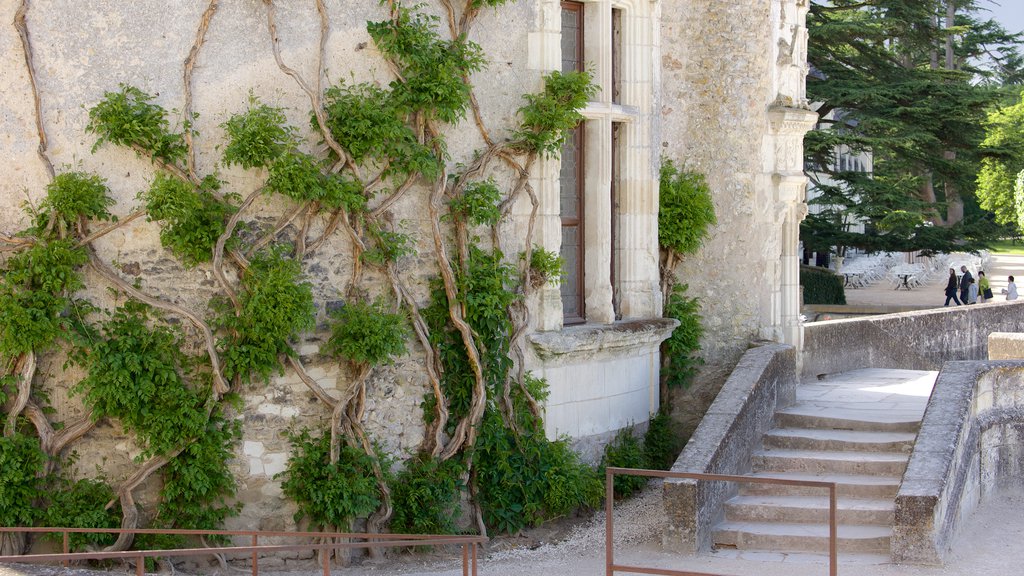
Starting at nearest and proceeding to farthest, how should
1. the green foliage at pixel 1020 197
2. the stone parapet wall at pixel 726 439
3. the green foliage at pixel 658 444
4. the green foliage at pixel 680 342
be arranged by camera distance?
1. the stone parapet wall at pixel 726 439
2. the green foliage at pixel 658 444
3. the green foliage at pixel 680 342
4. the green foliage at pixel 1020 197

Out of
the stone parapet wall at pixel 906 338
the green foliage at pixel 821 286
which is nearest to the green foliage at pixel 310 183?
the stone parapet wall at pixel 906 338

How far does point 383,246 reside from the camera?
27.1 feet

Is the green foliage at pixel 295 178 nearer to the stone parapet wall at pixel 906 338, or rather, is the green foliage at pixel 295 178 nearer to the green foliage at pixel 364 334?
the green foliage at pixel 364 334

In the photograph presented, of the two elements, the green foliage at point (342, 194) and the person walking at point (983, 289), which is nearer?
the green foliage at point (342, 194)

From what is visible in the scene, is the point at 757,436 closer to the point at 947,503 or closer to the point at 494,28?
the point at 947,503

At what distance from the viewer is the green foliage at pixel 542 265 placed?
9.11 metres

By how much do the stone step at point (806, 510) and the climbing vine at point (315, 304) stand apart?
4.10 feet

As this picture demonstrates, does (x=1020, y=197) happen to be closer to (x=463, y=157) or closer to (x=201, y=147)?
(x=463, y=157)

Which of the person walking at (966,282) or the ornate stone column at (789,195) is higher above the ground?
the ornate stone column at (789,195)

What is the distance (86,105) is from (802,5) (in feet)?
22.7

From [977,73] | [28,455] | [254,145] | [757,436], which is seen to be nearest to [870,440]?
[757,436]

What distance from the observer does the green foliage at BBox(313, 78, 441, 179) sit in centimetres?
807

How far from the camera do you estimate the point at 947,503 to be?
826cm

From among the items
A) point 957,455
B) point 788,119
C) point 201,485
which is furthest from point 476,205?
point 788,119
